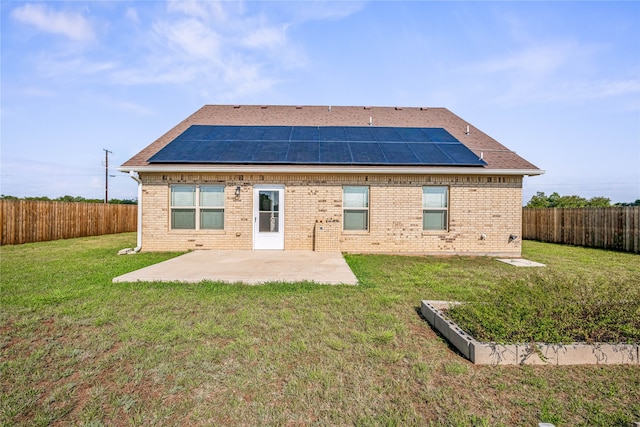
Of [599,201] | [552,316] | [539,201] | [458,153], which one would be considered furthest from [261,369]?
[539,201]

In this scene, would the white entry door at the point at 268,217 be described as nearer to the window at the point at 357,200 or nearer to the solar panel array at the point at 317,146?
the solar panel array at the point at 317,146

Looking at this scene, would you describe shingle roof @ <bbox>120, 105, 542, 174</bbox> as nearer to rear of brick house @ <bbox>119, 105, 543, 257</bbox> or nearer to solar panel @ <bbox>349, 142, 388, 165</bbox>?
rear of brick house @ <bbox>119, 105, 543, 257</bbox>

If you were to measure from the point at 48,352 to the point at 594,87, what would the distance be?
1881cm

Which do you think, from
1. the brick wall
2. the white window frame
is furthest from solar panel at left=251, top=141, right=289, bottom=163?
the white window frame

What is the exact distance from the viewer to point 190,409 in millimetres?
2303

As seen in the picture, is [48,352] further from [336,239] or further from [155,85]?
[155,85]

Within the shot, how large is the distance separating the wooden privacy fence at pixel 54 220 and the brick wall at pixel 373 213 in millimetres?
7503

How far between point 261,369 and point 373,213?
7965 millimetres

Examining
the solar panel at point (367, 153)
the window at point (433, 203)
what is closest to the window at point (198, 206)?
the solar panel at point (367, 153)

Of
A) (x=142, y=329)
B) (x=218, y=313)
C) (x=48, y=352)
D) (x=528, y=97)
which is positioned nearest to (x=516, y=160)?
(x=528, y=97)

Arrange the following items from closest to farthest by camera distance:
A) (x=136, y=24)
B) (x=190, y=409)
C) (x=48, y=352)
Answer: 1. (x=190, y=409)
2. (x=48, y=352)
3. (x=136, y=24)

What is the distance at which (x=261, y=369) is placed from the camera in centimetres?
288

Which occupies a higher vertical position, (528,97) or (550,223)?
(528,97)

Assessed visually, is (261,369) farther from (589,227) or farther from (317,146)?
(589,227)
